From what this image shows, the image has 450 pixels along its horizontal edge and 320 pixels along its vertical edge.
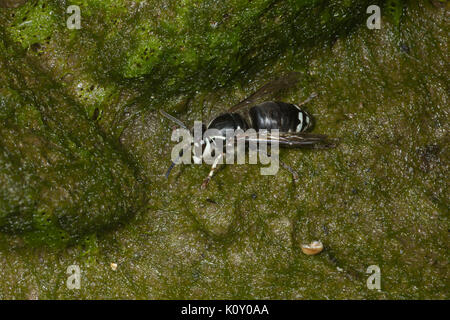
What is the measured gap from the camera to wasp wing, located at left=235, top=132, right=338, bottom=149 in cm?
314

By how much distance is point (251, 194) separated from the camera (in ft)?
10.6

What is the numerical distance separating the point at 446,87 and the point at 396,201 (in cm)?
98

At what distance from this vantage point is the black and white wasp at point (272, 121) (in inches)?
126

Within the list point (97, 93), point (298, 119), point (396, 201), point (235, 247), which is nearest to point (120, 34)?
point (97, 93)

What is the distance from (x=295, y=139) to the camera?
124 inches

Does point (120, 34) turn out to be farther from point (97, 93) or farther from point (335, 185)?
point (335, 185)

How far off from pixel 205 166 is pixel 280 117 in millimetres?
703

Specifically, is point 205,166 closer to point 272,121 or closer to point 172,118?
point 172,118
